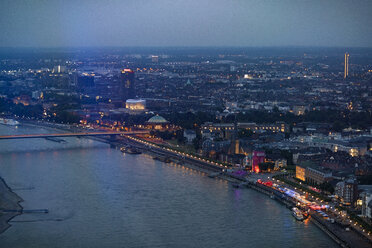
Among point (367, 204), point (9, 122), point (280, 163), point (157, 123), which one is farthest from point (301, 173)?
point (9, 122)

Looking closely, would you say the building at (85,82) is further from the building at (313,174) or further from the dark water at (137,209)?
the building at (313,174)

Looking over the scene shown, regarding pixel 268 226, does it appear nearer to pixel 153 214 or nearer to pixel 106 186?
pixel 153 214

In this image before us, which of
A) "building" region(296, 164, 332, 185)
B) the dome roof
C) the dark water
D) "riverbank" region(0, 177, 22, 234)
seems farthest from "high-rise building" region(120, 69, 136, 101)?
"riverbank" region(0, 177, 22, 234)

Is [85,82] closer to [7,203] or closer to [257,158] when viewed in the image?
[257,158]

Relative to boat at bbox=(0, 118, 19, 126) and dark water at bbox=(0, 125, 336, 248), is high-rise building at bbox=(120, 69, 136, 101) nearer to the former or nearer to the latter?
boat at bbox=(0, 118, 19, 126)

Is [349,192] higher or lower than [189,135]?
higher

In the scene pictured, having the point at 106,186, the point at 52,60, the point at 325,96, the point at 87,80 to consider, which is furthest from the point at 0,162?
the point at 52,60
